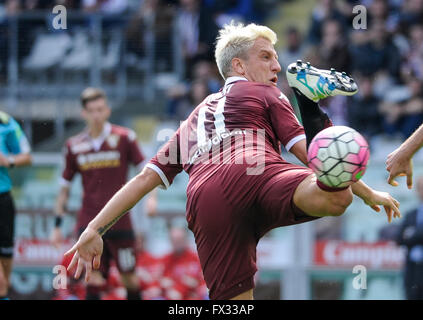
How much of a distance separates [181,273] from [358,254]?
2179 millimetres

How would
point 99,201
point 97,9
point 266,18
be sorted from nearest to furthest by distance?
point 99,201
point 97,9
point 266,18

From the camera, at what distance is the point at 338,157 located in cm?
399

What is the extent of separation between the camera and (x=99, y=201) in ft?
26.9

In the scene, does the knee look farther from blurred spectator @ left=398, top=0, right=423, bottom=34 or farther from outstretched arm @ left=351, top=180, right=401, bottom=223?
blurred spectator @ left=398, top=0, right=423, bottom=34

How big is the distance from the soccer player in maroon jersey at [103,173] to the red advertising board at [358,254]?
2531 millimetres

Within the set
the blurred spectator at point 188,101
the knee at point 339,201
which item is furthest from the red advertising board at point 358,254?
the knee at point 339,201

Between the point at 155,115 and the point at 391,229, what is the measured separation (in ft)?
13.3

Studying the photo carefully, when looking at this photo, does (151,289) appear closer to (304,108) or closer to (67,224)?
(67,224)

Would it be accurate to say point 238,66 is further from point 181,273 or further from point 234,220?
point 181,273

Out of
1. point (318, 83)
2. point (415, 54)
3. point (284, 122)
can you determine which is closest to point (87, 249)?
point (284, 122)

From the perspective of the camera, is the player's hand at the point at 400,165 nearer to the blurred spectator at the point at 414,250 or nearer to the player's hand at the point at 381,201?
the player's hand at the point at 381,201

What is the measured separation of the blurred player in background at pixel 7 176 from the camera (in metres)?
7.27
